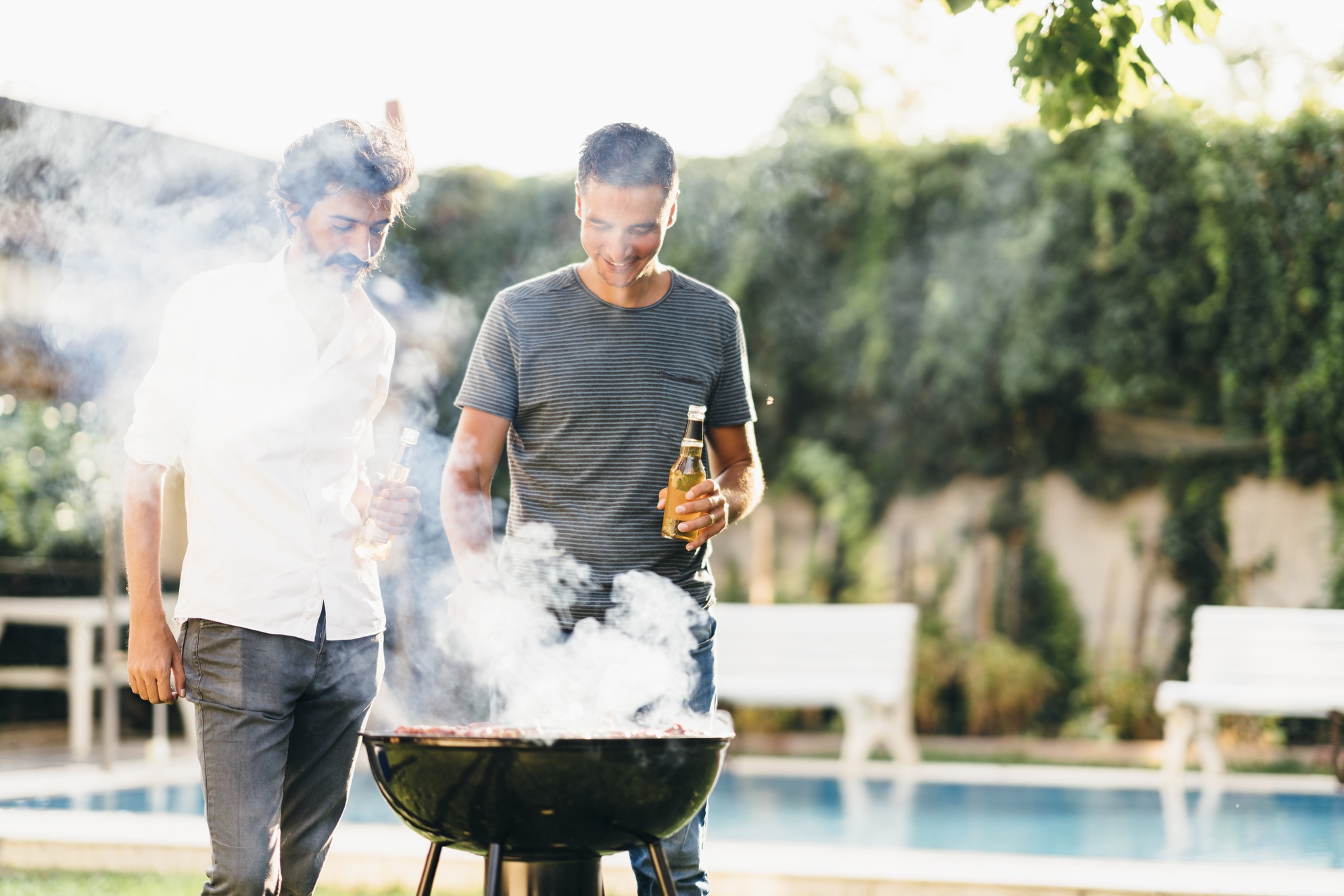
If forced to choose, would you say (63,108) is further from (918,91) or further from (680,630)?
(918,91)

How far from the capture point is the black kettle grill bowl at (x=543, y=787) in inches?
81.0

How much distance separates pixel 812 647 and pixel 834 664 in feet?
0.60

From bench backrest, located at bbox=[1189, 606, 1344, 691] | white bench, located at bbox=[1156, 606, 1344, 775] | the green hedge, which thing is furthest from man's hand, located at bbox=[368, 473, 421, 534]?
the green hedge

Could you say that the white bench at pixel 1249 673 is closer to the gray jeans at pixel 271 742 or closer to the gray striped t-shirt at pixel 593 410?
the gray striped t-shirt at pixel 593 410

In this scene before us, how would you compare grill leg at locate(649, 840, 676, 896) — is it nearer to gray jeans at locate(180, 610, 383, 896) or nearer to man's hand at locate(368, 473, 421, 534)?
gray jeans at locate(180, 610, 383, 896)

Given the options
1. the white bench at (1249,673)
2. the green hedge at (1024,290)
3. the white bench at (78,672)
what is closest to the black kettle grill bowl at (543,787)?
the white bench at (1249,673)

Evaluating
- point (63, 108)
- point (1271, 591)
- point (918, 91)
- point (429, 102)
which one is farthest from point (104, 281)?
point (918, 91)

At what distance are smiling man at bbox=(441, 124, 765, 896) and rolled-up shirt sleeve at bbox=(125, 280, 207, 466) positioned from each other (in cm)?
52

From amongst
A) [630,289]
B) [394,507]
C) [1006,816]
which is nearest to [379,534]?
[394,507]

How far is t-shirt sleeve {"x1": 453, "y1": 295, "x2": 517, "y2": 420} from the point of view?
8.35 feet

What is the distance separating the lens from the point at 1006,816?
6.03 meters

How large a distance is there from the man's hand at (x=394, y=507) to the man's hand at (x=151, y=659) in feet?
1.33

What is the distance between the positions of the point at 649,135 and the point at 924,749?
22.2 ft

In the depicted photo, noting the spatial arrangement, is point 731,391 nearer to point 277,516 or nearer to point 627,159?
point 627,159
